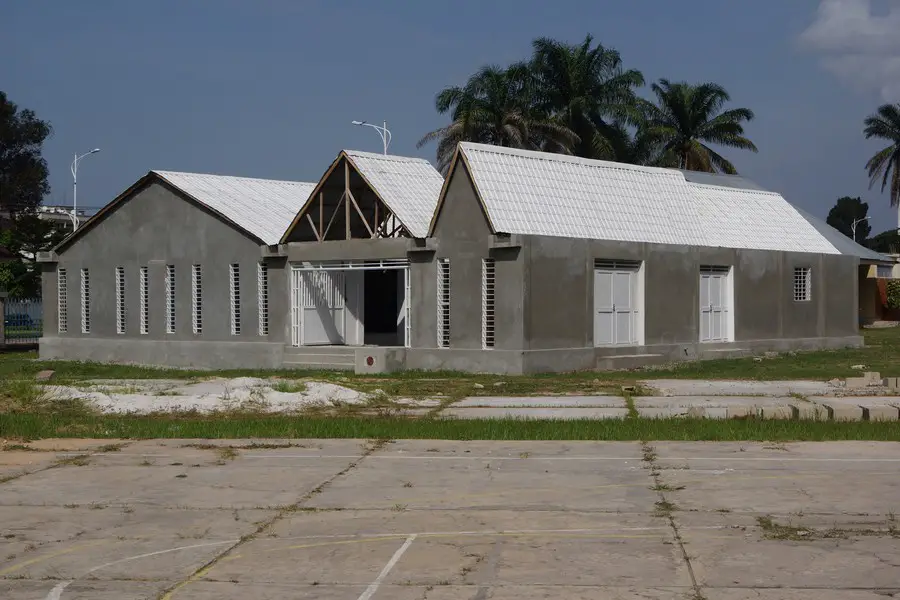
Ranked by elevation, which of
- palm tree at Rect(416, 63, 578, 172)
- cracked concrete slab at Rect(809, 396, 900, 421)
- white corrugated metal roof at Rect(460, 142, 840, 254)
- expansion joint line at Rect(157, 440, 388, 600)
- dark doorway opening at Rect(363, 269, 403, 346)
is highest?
palm tree at Rect(416, 63, 578, 172)

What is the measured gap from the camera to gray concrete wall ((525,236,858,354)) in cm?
3141

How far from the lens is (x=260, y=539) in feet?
33.2

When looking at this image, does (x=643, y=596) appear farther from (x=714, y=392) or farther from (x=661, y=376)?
(x=661, y=376)

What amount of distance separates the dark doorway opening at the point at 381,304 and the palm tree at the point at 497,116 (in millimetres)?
18530

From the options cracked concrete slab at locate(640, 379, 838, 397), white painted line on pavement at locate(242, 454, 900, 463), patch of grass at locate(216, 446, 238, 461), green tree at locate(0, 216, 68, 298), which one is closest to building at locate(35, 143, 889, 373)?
cracked concrete slab at locate(640, 379, 838, 397)

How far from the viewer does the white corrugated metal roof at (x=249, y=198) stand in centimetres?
3838

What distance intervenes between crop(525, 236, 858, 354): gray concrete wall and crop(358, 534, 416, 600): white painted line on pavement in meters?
21.0

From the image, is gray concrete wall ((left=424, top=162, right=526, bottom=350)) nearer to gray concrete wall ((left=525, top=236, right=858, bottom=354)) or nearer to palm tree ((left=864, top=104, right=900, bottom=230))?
gray concrete wall ((left=525, top=236, right=858, bottom=354))

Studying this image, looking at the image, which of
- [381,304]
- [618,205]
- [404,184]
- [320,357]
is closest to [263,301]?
[320,357]

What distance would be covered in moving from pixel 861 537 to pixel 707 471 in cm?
353

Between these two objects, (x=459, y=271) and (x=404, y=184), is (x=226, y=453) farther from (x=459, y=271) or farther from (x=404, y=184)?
(x=404, y=184)

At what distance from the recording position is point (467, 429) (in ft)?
56.7

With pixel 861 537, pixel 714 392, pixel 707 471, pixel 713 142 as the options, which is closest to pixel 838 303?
pixel 714 392

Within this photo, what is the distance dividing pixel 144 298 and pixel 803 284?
22268 millimetres
